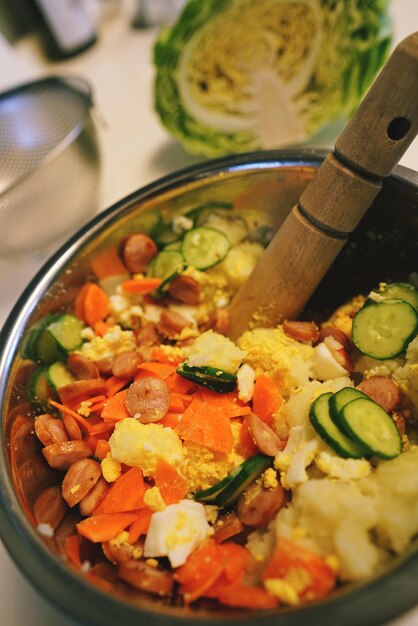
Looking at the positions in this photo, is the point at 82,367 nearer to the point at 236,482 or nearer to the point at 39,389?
the point at 39,389

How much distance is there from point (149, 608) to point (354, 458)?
43 centimetres

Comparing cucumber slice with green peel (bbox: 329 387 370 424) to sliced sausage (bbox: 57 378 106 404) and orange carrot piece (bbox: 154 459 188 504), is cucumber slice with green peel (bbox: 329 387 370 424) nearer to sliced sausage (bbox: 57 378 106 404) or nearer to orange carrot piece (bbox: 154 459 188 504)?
orange carrot piece (bbox: 154 459 188 504)

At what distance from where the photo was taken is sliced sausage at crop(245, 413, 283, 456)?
1054 mm

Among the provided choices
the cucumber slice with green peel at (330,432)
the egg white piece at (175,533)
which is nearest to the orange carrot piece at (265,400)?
the cucumber slice with green peel at (330,432)

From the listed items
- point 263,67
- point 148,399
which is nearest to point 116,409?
point 148,399

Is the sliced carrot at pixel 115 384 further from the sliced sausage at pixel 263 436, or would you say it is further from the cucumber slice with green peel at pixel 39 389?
the sliced sausage at pixel 263 436

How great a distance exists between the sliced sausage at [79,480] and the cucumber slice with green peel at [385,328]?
2.08ft

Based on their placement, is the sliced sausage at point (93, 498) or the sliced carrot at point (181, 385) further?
the sliced carrot at point (181, 385)

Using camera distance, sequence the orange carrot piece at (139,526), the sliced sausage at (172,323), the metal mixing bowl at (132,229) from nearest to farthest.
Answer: the metal mixing bowl at (132,229) → the orange carrot piece at (139,526) → the sliced sausage at (172,323)

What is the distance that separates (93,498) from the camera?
3.55 feet

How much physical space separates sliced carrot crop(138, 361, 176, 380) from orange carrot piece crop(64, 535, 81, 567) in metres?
0.38

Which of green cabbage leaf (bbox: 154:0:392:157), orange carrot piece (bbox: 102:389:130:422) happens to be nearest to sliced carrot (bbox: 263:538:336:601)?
orange carrot piece (bbox: 102:389:130:422)

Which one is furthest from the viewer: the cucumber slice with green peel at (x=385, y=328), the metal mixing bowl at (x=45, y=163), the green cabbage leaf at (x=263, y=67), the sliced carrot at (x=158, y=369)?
the green cabbage leaf at (x=263, y=67)

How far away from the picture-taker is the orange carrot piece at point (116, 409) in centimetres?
116
